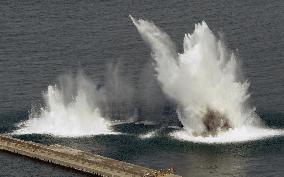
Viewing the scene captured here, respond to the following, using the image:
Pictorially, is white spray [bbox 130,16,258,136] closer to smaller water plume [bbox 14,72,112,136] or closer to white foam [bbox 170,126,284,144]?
white foam [bbox 170,126,284,144]

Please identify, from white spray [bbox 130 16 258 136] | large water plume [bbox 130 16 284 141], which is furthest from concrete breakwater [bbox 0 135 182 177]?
white spray [bbox 130 16 258 136]

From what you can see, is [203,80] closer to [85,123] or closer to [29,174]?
[85,123]

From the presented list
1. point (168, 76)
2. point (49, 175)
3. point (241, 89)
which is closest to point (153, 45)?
point (168, 76)

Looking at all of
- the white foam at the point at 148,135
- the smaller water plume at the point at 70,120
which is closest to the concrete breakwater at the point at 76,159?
the smaller water plume at the point at 70,120

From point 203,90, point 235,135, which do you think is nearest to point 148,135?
point 203,90

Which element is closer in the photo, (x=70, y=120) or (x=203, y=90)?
(x=203, y=90)

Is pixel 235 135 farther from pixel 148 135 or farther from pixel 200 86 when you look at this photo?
pixel 148 135

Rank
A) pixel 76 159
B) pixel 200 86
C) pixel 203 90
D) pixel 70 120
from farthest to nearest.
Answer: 1. pixel 70 120
2. pixel 200 86
3. pixel 203 90
4. pixel 76 159

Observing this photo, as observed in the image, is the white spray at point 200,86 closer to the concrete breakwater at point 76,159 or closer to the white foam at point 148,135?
the white foam at point 148,135
